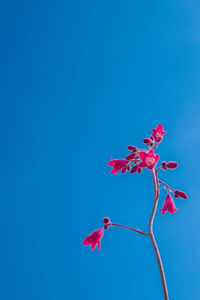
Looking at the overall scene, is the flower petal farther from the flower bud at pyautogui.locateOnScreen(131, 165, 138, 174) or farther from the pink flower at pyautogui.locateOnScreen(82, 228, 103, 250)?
the pink flower at pyautogui.locateOnScreen(82, 228, 103, 250)

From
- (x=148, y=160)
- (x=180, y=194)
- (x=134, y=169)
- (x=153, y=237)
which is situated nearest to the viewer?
(x=153, y=237)

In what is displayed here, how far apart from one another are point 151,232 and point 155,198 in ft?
0.90

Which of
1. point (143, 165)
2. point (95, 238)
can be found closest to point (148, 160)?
point (143, 165)

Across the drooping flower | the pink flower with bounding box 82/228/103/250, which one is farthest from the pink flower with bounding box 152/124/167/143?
the pink flower with bounding box 82/228/103/250

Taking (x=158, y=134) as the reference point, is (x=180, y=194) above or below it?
below

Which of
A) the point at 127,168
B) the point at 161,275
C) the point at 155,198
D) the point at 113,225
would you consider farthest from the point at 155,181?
the point at 161,275

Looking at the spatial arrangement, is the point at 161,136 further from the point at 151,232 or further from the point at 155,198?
the point at 151,232

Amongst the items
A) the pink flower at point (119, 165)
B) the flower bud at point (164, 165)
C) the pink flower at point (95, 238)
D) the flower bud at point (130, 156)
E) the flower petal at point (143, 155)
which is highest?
the pink flower at point (119, 165)

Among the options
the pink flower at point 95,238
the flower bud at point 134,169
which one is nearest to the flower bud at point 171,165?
the flower bud at point 134,169

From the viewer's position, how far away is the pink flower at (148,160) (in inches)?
87.3

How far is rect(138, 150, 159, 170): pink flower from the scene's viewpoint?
2.22 meters

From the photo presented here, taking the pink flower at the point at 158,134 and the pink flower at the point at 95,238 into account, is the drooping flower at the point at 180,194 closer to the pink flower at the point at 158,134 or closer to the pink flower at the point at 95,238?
the pink flower at the point at 158,134

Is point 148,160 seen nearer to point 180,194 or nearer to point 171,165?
point 171,165

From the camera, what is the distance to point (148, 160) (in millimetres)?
2260
